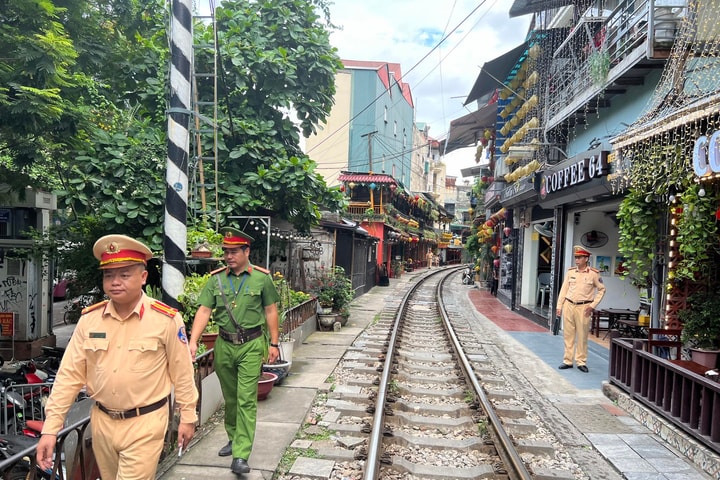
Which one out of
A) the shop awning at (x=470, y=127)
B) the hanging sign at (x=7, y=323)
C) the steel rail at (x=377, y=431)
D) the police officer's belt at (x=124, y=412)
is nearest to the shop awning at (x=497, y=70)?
the shop awning at (x=470, y=127)

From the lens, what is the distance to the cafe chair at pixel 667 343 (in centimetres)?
657

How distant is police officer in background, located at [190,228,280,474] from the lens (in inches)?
166

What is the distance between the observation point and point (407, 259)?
1698 inches

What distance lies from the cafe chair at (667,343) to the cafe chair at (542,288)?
859 cm

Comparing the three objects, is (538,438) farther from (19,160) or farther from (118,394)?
(19,160)

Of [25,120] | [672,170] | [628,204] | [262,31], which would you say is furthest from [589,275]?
[25,120]

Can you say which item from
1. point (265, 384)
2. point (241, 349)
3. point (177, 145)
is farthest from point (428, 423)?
point (177, 145)

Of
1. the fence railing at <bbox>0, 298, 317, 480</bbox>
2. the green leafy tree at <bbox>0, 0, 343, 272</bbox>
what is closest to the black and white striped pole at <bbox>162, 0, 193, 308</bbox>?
the fence railing at <bbox>0, 298, 317, 480</bbox>

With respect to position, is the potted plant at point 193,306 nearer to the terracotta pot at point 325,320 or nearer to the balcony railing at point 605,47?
the terracotta pot at point 325,320

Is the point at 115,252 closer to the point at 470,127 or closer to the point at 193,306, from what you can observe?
the point at 193,306

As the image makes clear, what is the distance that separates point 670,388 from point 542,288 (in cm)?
1061

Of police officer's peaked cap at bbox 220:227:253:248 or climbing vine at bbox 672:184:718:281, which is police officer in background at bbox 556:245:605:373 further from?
police officer's peaked cap at bbox 220:227:253:248

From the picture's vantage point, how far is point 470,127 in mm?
25016

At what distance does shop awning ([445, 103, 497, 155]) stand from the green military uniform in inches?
745
